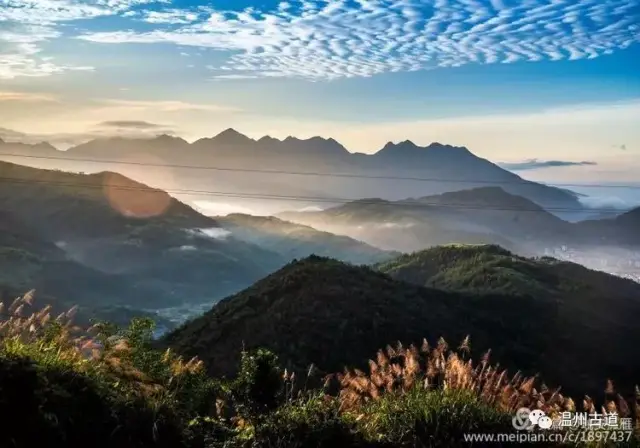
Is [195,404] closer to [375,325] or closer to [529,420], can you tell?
[529,420]

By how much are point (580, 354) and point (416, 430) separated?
57.4m

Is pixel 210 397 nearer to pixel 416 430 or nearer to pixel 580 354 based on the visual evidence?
pixel 416 430

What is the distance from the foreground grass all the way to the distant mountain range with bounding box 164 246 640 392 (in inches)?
967

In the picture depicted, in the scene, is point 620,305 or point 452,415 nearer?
point 452,415

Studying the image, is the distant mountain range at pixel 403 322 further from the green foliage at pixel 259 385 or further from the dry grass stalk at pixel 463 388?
the green foliage at pixel 259 385

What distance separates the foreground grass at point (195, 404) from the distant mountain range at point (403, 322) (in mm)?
24574

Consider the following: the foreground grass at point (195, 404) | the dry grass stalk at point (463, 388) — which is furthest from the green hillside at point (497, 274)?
the foreground grass at point (195, 404)

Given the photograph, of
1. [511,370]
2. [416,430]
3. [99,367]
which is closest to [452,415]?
[416,430]

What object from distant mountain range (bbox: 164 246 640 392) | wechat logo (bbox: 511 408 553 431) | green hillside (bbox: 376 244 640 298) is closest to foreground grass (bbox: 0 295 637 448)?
wechat logo (bbox: 511 408 553 431)

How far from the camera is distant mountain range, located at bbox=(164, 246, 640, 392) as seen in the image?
1642 inches

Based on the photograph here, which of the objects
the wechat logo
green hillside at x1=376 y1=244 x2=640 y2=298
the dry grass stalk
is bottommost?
green hillside at x1=376 y1=244 x2=640 y2=298

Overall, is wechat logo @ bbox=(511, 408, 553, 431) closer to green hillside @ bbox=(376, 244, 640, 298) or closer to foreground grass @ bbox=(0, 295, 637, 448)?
foreground grass @ bbox=(0, 295, 637, 448)

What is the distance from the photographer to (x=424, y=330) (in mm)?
50969

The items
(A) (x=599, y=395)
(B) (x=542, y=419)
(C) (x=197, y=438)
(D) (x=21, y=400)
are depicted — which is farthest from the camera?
(A) (x=599, y=395)
